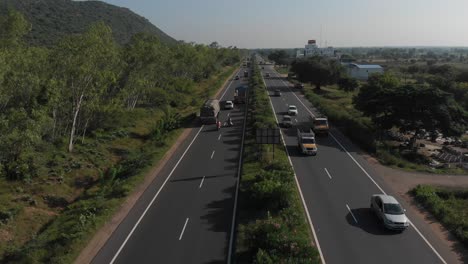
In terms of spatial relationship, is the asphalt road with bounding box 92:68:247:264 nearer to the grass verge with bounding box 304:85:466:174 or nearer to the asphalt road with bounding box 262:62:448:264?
the asphalt road with bounding box 262:62:448:264

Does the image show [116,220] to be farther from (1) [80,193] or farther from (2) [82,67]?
(2) [82,67]

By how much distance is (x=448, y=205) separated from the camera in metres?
26.6

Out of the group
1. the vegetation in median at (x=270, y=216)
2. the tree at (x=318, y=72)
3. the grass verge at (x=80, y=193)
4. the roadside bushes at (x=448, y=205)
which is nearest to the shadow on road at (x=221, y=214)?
the vegetation in median at (x=270, y=216)

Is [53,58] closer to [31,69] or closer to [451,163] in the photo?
[31,69]

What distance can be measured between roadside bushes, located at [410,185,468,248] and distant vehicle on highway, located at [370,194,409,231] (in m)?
2.87

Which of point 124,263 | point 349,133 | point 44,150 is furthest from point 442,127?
point 44,150

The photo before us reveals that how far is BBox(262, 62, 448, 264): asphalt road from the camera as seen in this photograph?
64.5ft

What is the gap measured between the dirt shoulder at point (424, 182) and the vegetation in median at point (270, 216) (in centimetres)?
733

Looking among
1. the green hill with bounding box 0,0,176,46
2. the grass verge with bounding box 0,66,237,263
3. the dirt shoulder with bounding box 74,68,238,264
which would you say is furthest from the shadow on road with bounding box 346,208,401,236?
the green hill with bounding box 0,0,176,46

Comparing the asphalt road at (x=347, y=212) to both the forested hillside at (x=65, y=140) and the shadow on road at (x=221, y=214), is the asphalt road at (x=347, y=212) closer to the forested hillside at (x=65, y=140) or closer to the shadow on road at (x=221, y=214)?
the shadow on road at (x=221, y=214)

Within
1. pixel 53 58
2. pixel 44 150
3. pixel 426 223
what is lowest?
pixel 426 223

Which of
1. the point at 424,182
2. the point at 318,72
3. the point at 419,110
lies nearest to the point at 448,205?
the point at 424,182

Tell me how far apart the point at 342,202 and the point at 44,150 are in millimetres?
25148

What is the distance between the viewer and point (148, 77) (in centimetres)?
5794
